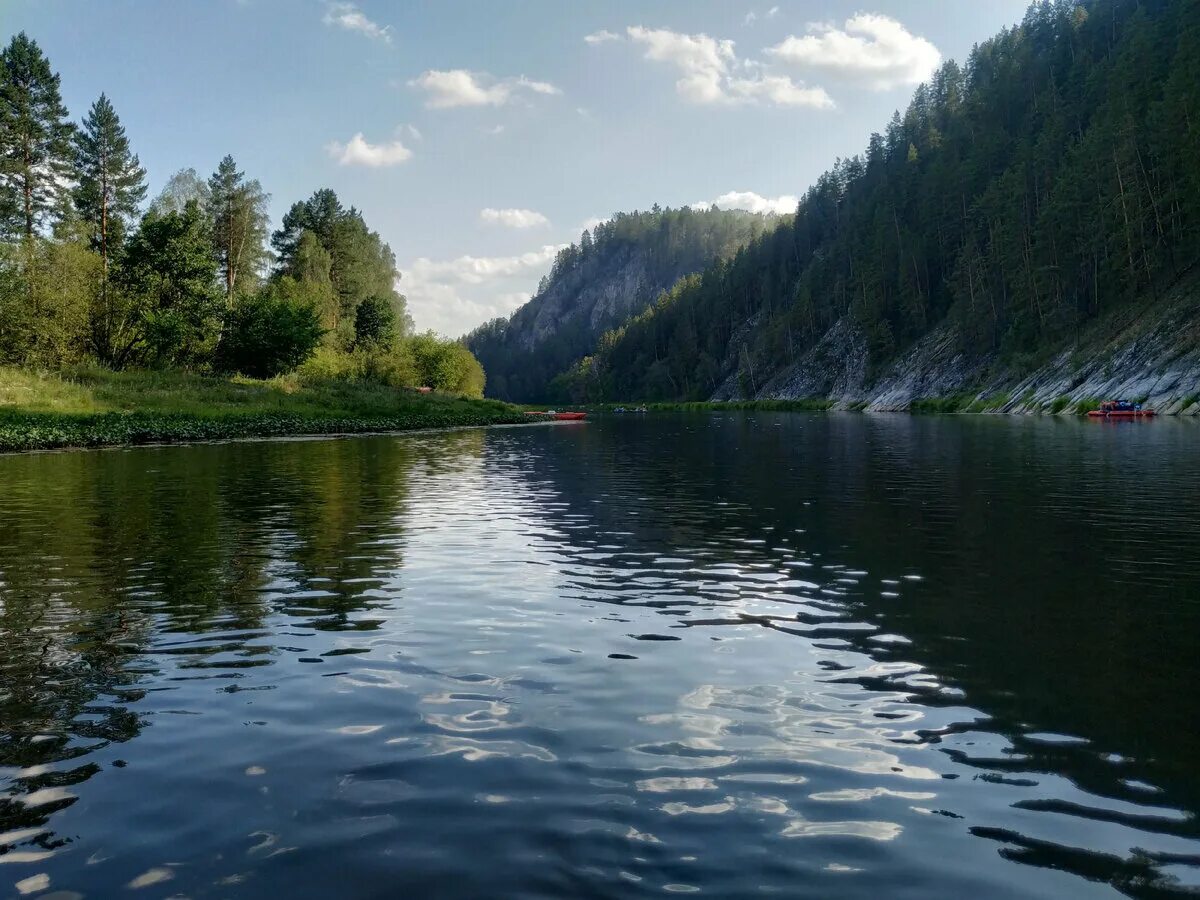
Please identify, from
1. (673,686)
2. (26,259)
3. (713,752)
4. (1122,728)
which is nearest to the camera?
(713,752)

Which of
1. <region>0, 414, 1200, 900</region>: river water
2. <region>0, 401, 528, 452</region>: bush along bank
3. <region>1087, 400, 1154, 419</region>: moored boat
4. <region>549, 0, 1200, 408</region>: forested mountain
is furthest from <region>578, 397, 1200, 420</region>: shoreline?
<region>0, 414, 1200, 900</region>: river water

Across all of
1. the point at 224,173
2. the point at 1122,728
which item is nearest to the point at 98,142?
the point at 224,173

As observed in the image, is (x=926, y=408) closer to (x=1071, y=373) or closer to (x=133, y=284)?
(x=1071, y=373)

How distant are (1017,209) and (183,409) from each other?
329ft

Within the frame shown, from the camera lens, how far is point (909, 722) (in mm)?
7961

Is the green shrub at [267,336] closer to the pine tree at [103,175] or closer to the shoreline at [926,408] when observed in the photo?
the pine tree at [103,175]

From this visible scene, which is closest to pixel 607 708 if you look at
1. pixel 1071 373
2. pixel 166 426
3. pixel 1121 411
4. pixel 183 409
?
pixel 166 426

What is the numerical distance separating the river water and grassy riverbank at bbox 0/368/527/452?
127ft

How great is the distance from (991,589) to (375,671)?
9431 millimetres

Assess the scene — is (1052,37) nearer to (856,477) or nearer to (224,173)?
(224,173)

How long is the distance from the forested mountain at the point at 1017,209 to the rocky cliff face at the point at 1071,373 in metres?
1.21

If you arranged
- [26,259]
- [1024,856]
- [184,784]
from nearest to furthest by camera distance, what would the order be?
[1024,856] < [184,784] < [26,259]

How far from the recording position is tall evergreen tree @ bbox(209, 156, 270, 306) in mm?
99125

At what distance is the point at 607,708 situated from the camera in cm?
837
